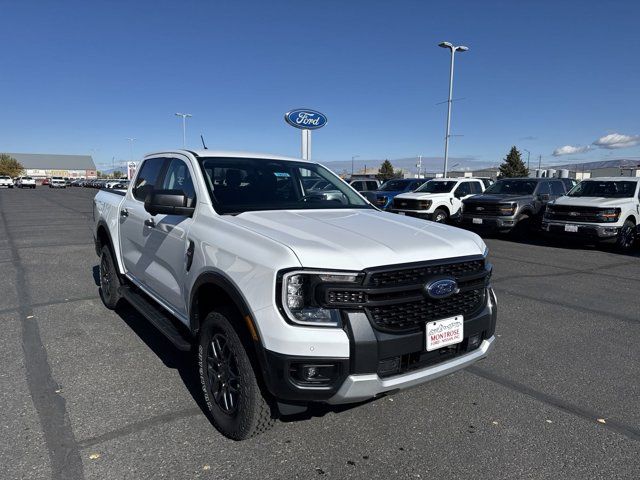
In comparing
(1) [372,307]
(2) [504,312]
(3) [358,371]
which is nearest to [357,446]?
(3) [358,371]

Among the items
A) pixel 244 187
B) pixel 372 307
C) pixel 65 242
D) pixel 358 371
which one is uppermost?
pixel 244 187

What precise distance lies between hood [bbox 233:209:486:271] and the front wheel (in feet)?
2.19

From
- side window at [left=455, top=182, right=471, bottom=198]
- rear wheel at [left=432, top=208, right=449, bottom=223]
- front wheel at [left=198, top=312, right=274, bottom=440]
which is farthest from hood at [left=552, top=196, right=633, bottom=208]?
front wheel at [left=198, top=312, right=274, bottom=440]

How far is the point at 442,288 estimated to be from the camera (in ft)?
8.82

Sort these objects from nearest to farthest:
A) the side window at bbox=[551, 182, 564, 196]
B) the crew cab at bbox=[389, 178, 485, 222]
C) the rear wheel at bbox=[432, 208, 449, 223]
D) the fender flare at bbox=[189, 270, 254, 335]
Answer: the fender flare at bbox=[189, 270, 254, 335] → the side window at bbox=[551, 182, 564, 196] → the crew cab at bbox=[389, 178, 485, 222] → the rear wheel at bbox=[432, 208, 449, 223]

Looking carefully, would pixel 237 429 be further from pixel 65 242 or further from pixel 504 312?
pixel 65 242

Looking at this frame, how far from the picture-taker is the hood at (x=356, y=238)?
2479 mm

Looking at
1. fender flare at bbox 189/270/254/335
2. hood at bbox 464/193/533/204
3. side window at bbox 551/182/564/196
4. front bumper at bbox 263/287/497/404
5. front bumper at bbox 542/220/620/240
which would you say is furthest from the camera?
side window at bbox 551/182/564/196

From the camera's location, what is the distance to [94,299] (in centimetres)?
612

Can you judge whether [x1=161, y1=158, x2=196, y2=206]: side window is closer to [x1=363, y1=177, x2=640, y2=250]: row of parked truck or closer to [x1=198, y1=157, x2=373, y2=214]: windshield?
[x1=198, y1=157, x2=373, y2=214]: windshield

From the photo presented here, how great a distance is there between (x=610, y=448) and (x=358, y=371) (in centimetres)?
175

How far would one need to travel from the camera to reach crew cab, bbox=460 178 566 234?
1323 centimetres

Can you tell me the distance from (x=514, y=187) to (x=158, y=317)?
1351 centimetres

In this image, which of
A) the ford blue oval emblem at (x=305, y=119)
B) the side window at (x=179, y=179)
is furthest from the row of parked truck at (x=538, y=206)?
the side window at (x=179, y=179)
